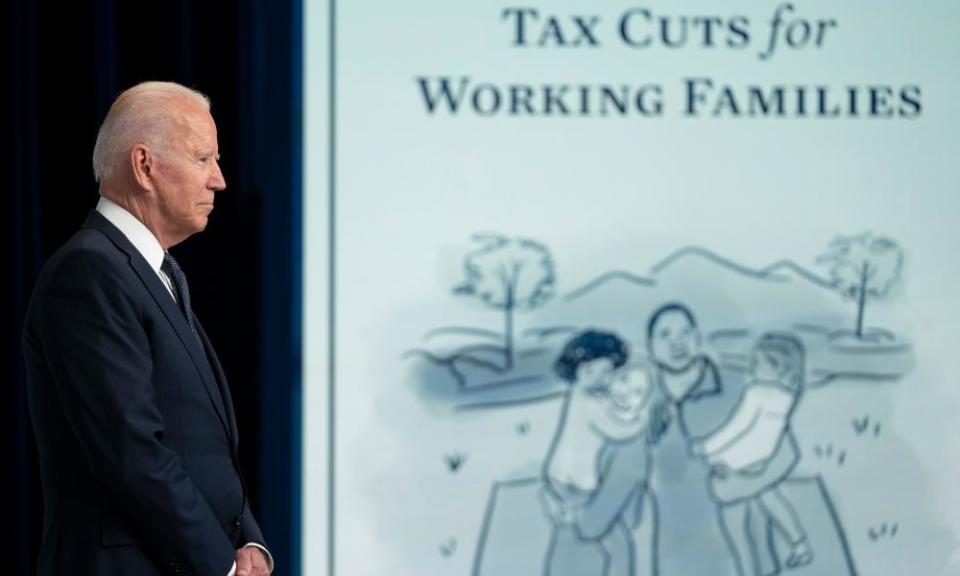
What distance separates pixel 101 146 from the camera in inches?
64.7

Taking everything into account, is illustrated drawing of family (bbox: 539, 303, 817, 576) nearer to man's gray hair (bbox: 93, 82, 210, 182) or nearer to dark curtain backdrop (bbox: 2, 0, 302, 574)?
dark curtain backdrop (bbox: 2, 0, 302, 574)

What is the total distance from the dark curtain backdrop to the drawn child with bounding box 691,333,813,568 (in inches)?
32.6

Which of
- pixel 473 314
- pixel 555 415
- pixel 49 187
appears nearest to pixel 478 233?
pixel 473 314

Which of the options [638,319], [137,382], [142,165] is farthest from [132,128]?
[638,319]

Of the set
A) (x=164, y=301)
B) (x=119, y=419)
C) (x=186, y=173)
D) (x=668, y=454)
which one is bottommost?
(x=668, y=454)

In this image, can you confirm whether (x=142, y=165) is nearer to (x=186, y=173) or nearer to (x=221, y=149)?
(x=186, y=173)

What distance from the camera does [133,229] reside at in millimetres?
1642

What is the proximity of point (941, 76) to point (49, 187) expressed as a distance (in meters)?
1.75

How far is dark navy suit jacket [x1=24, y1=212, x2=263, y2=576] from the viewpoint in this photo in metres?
1.51

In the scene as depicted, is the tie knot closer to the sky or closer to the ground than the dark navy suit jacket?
closer to the sky

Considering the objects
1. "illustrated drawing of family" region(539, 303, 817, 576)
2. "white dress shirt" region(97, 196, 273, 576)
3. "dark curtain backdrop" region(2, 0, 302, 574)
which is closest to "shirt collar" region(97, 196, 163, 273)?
"white dress shirt" region(97, 196, 273, 576)

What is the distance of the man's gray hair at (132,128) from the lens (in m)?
1.63

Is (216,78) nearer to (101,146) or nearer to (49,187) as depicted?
(49,187)

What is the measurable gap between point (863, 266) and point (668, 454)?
53 centimetres
